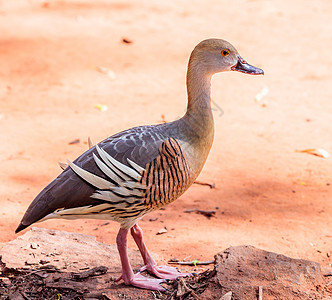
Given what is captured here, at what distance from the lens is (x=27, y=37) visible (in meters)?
11.7

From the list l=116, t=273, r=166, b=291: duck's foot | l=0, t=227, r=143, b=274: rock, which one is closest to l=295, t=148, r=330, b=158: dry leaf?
l=0, t=227, r=143, b=274: rock

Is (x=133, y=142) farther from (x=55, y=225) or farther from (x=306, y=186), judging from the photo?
(x=306, y=186)

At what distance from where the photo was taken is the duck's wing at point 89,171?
13.4 ft

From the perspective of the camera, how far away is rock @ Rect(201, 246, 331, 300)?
4016 millimetres

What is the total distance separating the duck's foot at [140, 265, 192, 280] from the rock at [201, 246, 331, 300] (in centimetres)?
39

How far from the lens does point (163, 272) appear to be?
183 inches

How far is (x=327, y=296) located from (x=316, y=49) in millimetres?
7731

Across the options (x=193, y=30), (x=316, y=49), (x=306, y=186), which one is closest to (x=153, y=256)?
(x=306, y=186)

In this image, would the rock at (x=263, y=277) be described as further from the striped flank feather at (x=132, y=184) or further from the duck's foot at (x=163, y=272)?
the striped flank feather at (x=132, y=184)

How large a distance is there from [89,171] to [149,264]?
3.41 feet

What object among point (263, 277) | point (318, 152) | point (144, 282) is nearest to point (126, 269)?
point (144, 282)

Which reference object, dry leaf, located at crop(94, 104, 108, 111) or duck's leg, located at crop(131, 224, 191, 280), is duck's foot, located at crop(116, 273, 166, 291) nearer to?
duck's leg, located at crop(131, 224, 191, 280)

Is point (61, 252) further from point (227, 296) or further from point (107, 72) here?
point (107, 72)

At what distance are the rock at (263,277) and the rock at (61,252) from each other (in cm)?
90
